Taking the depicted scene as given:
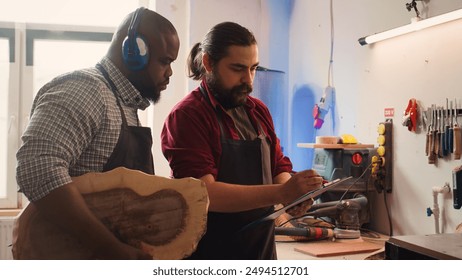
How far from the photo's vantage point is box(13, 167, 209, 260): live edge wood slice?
28.0 inches

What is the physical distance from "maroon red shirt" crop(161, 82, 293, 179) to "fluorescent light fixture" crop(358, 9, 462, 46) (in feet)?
2.21

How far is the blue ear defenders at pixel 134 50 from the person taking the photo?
728mm

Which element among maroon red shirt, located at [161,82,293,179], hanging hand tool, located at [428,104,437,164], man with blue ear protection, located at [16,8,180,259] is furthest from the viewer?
hanging hand tool, located at [428,104,437,164]

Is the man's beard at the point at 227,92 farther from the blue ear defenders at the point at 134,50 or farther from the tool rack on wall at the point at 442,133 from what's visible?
the tool rack on wall at the point at 442,133

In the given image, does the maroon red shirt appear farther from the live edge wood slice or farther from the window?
the window

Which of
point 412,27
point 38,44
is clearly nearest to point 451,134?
point 412,27

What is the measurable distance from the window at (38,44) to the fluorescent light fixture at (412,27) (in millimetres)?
700

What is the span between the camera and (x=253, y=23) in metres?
1.45

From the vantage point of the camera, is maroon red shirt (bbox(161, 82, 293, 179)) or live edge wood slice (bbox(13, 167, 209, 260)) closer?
live edge wood slice (bbox(13, 167, 209, 260))

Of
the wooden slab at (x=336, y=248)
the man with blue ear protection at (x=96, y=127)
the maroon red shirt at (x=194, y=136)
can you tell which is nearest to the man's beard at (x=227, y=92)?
the maroon red shirt at (x=194, y=136)

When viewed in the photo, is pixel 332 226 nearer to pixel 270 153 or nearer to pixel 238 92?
pixel 270 153

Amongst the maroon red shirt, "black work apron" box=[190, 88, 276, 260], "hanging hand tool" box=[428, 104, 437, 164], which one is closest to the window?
the maroon red shirt

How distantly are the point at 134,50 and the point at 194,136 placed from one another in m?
0.19
